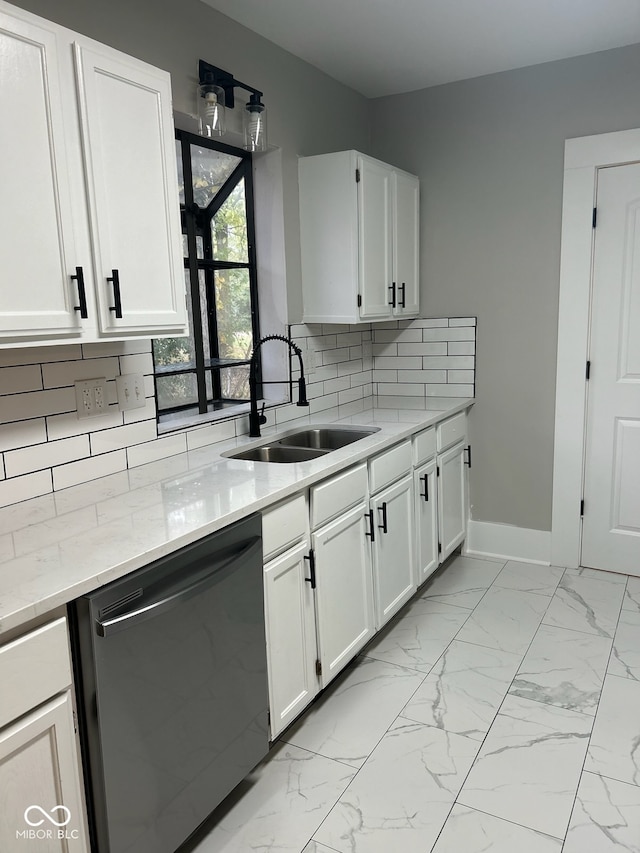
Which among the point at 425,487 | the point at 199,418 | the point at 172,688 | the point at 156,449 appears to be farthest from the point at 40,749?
the point at 425,487

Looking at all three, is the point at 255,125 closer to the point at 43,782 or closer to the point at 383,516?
the point at 383,516

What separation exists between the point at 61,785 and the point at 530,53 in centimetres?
348

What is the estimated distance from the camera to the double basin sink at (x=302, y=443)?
2.69 metres

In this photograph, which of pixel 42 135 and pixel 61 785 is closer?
pixel 61 785

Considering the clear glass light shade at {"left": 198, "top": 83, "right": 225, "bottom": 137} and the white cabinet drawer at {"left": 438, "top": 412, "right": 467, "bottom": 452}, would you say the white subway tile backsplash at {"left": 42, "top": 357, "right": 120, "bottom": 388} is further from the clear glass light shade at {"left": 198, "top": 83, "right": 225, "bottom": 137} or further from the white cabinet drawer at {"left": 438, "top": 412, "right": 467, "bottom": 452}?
the white cabinet drawer at {"left": 438, "top": 412, "right": 467, "bottom": 452}

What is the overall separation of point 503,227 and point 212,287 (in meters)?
1.64

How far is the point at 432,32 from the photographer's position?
2.89 m

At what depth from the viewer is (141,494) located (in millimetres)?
1999

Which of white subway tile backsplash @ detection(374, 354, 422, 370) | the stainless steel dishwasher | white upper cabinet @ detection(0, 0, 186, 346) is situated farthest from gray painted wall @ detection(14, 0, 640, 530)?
the stainless steel dishwasher

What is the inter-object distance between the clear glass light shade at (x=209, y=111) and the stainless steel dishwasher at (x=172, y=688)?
1497 mm

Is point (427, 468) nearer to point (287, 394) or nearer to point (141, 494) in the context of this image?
point (287, 394)

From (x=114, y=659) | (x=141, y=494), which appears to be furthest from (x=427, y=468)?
(x=114, y=659)

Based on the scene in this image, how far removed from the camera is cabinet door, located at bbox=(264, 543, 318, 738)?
2.04m

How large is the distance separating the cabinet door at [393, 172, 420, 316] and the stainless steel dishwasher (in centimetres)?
202
